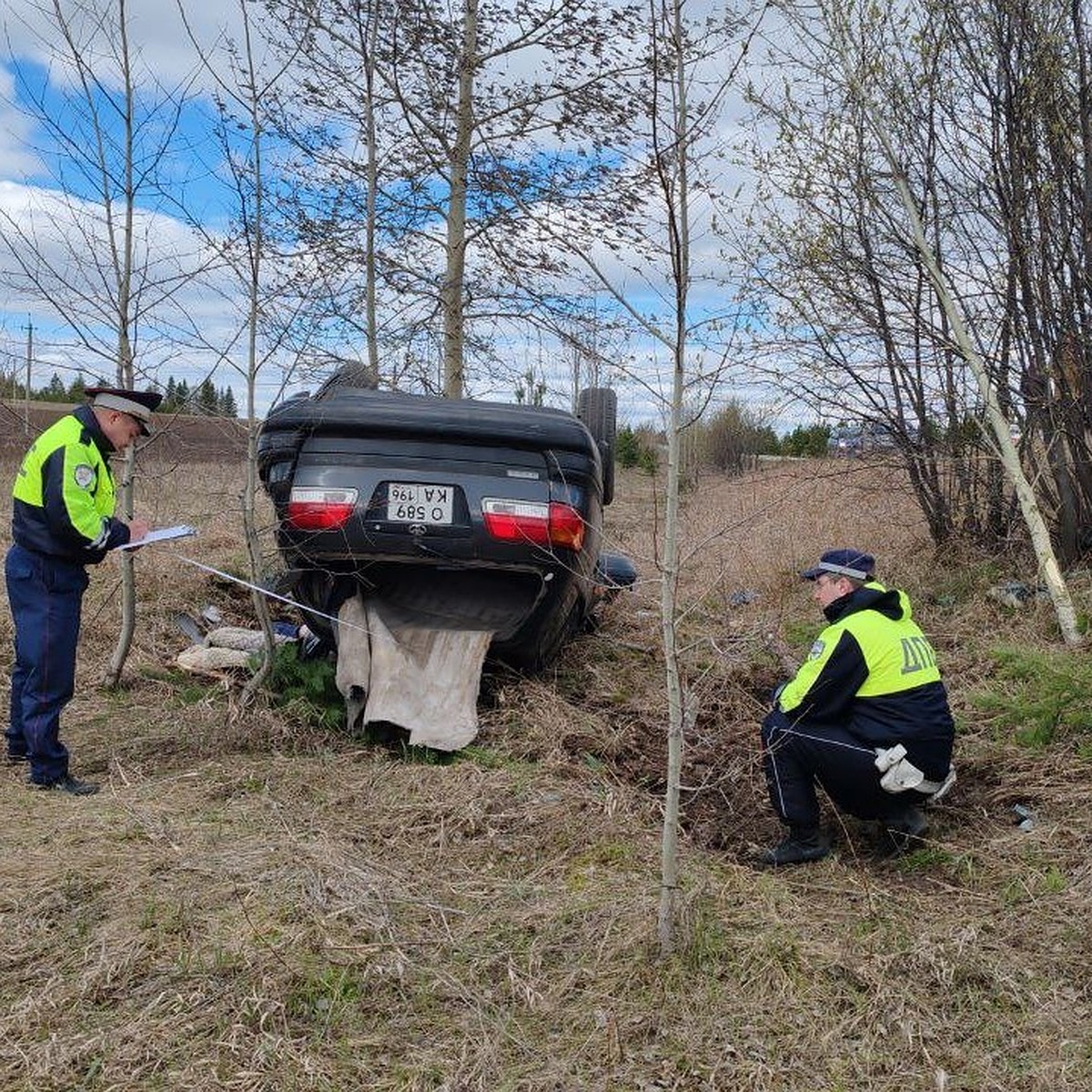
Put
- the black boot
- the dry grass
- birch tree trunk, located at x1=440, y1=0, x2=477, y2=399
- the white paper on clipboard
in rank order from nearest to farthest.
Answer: the dry grass < the black boot < the white paper on clipboard < birch tree trunk, located at x1=440, y1=0, x2=477, y2=399

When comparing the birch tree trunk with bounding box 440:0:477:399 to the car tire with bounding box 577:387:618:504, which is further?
the birch tree trunk with bounding box 440:0:477:399

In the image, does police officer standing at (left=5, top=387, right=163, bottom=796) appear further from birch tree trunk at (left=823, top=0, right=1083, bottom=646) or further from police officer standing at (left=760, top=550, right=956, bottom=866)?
birch tree trunk at (left=823, top=0, right=1083, bottom=646)

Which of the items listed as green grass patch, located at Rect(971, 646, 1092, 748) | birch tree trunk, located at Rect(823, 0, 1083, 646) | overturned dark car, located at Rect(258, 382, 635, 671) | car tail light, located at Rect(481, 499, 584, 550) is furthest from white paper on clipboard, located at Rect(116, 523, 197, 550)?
birch tree trunk, located at Rect(823, 0, 1083, 646)

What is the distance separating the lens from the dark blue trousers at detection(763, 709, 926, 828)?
404 centimetres

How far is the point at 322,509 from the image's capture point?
4746 mm

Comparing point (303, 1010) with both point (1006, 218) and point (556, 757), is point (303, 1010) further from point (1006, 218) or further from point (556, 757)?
point (1006, 218)

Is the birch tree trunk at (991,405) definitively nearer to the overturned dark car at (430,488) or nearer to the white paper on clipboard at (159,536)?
the overturned dark car at (430,488)

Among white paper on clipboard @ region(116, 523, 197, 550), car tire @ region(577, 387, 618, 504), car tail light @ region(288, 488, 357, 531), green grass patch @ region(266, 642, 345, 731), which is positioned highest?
car tire @ region(577, 387, 618, 504)

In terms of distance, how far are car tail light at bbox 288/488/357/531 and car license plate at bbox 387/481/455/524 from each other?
17cm

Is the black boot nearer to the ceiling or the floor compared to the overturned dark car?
nearer to the floor

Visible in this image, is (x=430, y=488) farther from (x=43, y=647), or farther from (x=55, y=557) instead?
(x=43, y=647)

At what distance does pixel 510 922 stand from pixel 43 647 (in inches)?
96.9

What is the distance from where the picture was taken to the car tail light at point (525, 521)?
4742mm

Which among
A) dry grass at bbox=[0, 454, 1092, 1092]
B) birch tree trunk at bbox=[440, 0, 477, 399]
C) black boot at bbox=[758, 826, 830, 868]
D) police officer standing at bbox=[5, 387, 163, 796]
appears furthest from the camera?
birch tree trunk at bbox=[440, 0, 477, 399]
